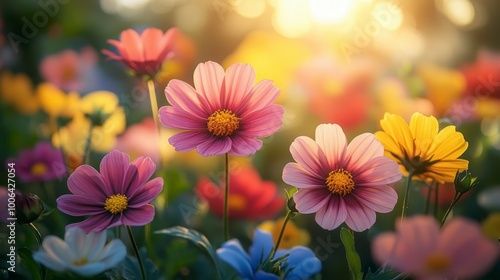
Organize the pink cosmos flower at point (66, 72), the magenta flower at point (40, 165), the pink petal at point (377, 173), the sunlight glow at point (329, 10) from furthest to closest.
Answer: the pink cosmos flower at point (66, 72), the sunlight glow at point (329, 10), the magenta flower at point (40, 165), the pink petal at point (377, 173)

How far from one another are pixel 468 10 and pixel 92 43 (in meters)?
1.24

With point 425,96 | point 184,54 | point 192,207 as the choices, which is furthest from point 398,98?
point 184,54

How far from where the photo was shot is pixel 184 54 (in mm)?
1584

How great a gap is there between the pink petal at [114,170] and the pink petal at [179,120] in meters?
0.05

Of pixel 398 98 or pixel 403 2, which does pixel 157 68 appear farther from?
pixel 403 2

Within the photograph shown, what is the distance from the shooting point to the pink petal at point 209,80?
558mm

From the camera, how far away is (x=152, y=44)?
0.69 m

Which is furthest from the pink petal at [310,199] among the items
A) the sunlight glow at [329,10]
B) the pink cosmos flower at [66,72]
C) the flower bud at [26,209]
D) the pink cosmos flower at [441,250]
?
the pink cosmos flower at [66,72]

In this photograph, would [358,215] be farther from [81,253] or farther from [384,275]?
[81,253]

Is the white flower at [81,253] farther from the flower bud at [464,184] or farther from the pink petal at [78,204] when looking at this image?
the flower bud at [464,184]
